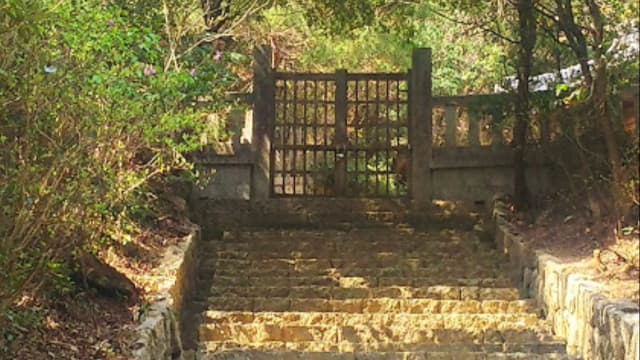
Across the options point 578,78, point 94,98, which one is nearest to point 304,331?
point 94,98

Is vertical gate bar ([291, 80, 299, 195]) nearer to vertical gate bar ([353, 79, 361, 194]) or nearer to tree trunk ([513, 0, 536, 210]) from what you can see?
vertical gate bar ([353, 79, 361, 194])

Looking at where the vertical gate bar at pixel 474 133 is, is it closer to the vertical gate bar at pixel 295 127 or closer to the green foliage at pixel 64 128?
the vertical gate bar at pixel 295 127

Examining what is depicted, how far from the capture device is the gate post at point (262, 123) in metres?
9.57

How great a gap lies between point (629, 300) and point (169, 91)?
3.24 m

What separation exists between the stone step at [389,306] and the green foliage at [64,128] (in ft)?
5.61

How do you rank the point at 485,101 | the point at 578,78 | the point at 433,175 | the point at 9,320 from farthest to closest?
the point at 433,175
the point at 485,101
the point at 578,78
the point at 9,320

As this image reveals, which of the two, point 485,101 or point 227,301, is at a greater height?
point 485,101

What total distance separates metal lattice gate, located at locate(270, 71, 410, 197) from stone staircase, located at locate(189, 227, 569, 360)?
1.34 meters

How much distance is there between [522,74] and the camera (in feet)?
27.3

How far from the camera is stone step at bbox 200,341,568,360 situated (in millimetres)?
5414

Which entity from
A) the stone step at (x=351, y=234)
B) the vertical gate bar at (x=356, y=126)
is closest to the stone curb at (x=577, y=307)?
the stone step at (x=351, y=234)

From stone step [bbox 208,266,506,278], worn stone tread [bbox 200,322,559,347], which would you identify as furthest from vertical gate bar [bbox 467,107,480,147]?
worn stone tread [bbox 200,322,559,347]

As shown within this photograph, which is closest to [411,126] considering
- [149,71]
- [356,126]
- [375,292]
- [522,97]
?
[356,126]

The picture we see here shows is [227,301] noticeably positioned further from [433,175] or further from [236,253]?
[433,175]
